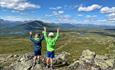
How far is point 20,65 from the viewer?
25.8 metres

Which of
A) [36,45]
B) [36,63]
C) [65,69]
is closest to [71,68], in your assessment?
[65,69]

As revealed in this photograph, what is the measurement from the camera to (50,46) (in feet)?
69.9

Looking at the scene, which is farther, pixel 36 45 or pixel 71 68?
pixel 71 68

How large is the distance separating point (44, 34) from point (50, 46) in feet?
4.94

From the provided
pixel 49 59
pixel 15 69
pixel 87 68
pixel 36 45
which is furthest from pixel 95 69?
pixel 15 69

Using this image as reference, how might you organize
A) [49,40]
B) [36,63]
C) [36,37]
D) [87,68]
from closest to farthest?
[49,40], [36,37], [36,63], [87,68]

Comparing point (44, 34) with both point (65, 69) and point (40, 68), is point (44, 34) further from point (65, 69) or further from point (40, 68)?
point (65, 69)

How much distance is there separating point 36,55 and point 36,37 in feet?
7.01

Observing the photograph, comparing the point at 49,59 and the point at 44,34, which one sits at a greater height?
the point at 44,34

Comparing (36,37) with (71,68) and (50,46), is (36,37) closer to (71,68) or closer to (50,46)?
(50,46)

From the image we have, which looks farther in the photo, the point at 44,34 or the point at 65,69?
the point at 65,69

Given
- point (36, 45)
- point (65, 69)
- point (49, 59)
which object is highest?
point (36, 45)

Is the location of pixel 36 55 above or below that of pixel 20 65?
above

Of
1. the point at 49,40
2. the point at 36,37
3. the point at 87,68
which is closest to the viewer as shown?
the point at 49,40
